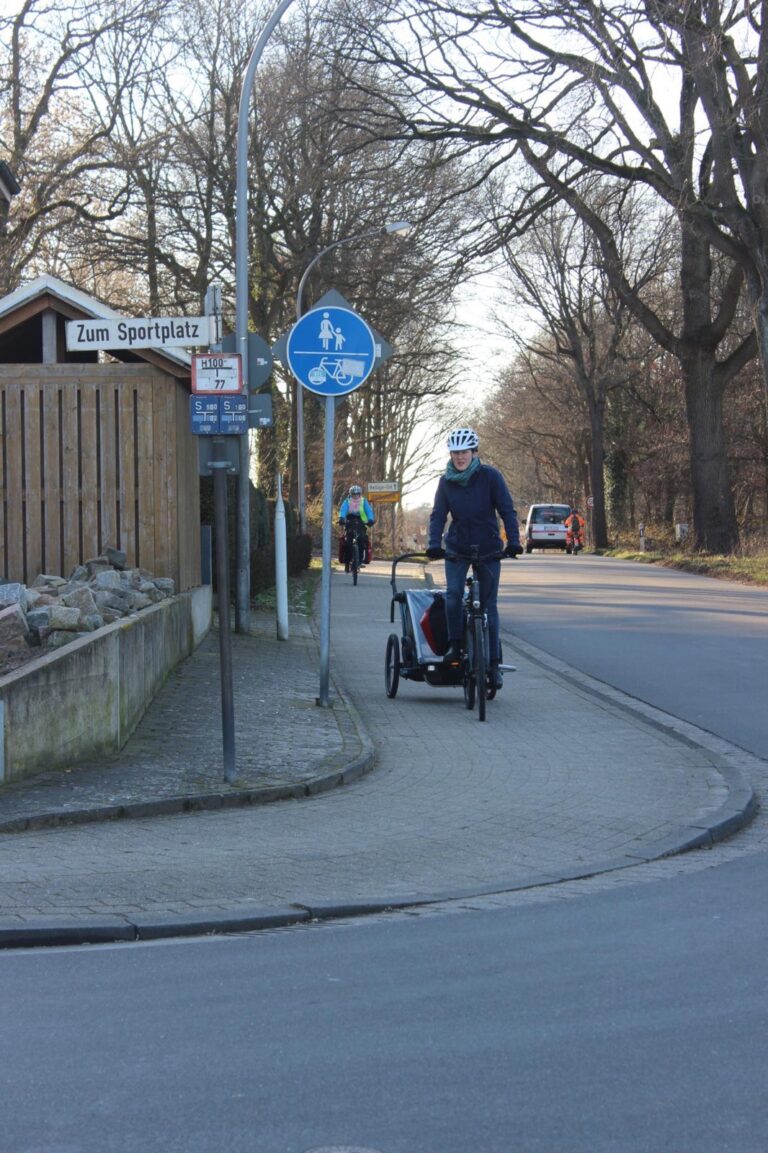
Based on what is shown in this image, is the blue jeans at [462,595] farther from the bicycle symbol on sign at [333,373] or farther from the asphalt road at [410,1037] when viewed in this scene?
the asphalt road at [410,1037]

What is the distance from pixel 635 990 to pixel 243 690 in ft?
25.8

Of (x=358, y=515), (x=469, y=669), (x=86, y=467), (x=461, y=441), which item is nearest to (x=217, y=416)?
(x=461, y=441)

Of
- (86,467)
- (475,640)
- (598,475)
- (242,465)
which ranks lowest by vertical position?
(475,640)

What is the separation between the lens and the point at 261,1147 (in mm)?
3543

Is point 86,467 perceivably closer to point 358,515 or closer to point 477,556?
point 477,556

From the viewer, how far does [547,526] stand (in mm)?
63500

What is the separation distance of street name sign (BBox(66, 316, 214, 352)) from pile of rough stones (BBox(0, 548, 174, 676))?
190cm

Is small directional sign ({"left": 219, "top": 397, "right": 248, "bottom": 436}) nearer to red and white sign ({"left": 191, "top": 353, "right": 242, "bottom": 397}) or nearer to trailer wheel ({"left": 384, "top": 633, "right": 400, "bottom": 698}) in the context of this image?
red and white sign ({"left": 191, "top": 353, "right": 242, "bottom": 397})

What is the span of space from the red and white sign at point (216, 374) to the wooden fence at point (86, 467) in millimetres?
5537

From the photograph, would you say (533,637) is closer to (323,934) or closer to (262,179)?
(323,934)

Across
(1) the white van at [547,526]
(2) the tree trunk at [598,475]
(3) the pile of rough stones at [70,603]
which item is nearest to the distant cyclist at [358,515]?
(3) the pile of rough stones at [70,603]

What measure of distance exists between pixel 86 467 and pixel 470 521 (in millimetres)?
4532

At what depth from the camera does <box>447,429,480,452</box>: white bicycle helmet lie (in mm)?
11234

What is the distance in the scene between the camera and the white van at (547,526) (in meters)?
63.3
